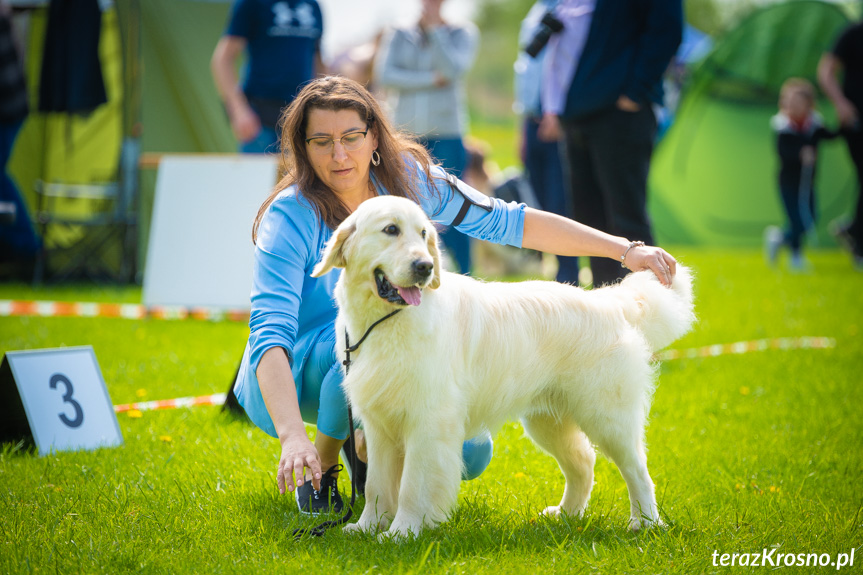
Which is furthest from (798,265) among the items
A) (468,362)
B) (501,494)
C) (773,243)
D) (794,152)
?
(468,362)

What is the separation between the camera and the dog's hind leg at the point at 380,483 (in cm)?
260

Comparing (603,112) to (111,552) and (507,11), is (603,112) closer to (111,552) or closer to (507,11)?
(111,552)

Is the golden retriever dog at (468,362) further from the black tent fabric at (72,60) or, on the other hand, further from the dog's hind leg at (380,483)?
the black tent fabric at (72,60)

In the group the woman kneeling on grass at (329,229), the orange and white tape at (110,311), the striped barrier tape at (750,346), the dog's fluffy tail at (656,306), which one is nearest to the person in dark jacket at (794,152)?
the striped barrier tape at (750,346)

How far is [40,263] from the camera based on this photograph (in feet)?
26.3

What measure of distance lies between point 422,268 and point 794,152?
31.6ft

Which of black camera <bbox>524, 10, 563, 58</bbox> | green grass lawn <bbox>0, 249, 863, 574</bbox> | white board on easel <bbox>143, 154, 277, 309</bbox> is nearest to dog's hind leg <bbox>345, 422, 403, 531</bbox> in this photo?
green grass lawn <bbox>0, 249, 863, 574</bbox>

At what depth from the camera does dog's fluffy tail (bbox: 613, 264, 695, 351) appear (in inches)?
109

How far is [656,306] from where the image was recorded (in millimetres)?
2764

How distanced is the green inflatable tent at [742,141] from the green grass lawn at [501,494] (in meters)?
8.37

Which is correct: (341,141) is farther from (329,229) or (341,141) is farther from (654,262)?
(654,262)

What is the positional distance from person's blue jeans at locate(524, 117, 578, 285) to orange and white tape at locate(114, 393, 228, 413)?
140 inches

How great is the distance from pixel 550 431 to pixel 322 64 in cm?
433

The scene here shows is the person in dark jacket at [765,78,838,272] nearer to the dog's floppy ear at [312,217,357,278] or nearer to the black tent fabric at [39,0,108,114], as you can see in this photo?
the black tent fabric at [39,0,108,114]
